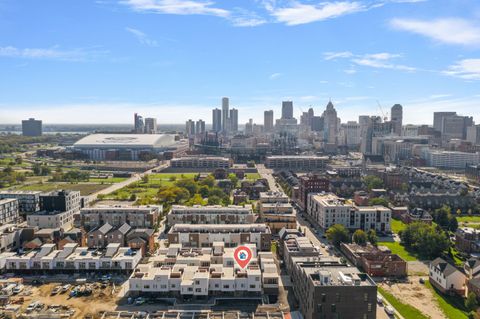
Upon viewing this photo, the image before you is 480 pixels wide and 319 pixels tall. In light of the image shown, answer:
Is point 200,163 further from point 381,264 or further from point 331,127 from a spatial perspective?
point 331,127

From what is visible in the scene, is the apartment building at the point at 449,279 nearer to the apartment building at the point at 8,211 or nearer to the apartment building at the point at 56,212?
the apartment building at the point at 56,212

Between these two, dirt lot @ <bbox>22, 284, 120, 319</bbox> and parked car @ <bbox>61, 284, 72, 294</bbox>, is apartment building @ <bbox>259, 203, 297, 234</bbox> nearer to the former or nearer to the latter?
dirt lot @ <bbox>22, 284, 120, 319</bbox>

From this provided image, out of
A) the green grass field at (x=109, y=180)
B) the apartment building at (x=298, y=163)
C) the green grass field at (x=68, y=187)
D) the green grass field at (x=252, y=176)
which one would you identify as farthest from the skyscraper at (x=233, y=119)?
the green grass field at (x=68, y=187)

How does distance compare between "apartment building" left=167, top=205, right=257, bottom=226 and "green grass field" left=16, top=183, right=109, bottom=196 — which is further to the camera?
"green grass field" left=16, top=183, right=109, bottom=196

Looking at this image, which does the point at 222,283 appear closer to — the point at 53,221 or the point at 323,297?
the point at 323,297

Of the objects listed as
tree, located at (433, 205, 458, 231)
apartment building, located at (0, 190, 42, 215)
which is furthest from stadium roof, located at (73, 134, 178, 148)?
tree, located at (433, 205, 458, 231)

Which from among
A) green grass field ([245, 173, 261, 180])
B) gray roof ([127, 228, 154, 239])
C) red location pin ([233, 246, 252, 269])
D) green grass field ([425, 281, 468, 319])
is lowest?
green grass field ([425, 281, 468, 319])
